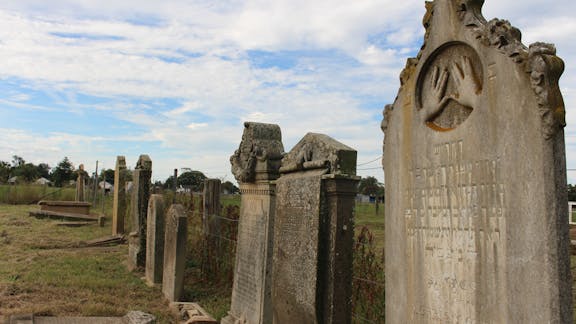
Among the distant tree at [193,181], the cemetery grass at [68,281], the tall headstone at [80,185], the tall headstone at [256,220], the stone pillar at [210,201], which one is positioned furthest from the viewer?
the tall headstone at [80,185]

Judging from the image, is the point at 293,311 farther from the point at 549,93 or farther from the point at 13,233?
the point at 13,233

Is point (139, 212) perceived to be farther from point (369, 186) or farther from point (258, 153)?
point (369, 186)

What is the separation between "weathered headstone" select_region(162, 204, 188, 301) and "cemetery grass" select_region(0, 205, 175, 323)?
230 millimetres

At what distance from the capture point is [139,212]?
10.8m

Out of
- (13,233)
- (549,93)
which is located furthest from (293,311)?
(13,233)

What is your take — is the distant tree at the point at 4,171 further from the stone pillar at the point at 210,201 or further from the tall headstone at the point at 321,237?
the tall headstone at the point at 321,237

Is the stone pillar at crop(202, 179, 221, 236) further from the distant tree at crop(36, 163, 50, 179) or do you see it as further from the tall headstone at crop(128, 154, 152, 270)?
the distant tree at crop(36, 163, 50, 179)

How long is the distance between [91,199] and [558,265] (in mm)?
29383

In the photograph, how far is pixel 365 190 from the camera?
50.4 m

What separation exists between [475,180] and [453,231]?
1.05ft

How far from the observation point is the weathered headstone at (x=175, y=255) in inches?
301

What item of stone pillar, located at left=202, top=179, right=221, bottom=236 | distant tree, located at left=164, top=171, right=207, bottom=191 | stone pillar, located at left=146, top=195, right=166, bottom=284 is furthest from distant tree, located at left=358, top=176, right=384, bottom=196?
stone pillar, located at left=146, top=195, right=166, bottom=284

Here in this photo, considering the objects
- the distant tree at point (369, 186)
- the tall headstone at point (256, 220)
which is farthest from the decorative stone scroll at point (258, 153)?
the distant tree at point (369, 186)

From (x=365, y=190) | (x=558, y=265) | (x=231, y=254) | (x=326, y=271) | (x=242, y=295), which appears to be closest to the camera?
(x=558, y=265)
